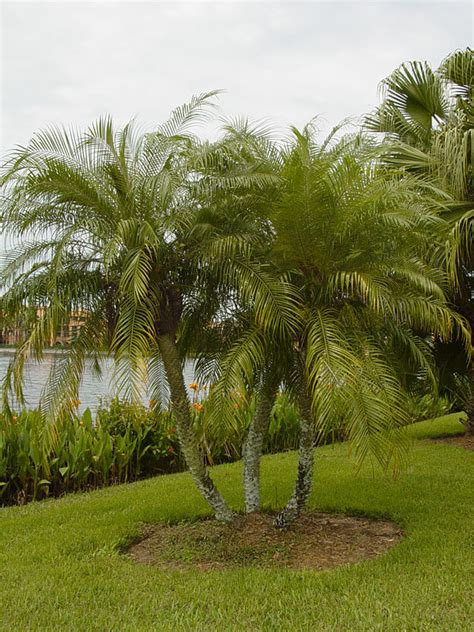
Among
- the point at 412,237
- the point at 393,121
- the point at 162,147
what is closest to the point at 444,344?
the point at 393,121

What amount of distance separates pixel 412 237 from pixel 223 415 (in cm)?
231

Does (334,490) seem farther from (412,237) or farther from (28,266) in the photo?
(28,266)

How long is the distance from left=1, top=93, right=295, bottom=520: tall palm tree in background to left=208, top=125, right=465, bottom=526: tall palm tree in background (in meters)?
0.34

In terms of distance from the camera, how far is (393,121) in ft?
33.5

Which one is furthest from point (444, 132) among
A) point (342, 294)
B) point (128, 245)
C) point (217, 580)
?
point (217, 580)

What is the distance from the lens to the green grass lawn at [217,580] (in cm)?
413

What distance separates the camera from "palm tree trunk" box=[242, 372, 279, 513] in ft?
19.8

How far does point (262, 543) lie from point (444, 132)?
6.91 meters

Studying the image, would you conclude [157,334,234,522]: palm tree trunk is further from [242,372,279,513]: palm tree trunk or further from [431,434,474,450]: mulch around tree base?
[431,434,474,450]: mulch around tree base

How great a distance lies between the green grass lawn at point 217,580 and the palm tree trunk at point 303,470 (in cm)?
93

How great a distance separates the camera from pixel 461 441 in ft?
37.0

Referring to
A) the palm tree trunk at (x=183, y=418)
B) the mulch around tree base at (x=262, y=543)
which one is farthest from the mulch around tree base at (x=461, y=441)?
the palm tree trunk at (x=183, y=418)

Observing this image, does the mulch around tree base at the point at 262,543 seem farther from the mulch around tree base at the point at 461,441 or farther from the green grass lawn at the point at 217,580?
the mulch around tree base at the point at 461,441

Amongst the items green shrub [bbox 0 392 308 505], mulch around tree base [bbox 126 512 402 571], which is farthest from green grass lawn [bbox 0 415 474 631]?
green shrub [bbox 0 392 308 505]
